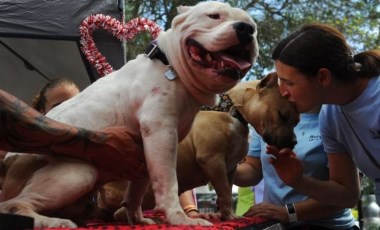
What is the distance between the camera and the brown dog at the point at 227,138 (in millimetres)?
2496

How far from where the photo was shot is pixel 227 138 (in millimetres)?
2561

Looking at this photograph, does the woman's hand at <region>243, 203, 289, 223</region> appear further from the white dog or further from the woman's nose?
the white dog

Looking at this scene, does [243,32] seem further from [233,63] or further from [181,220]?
[181,220]

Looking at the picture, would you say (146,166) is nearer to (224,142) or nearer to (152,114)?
(152,114)

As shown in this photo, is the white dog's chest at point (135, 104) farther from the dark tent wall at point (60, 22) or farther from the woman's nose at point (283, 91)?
the dark tent wall at point (60, 22)

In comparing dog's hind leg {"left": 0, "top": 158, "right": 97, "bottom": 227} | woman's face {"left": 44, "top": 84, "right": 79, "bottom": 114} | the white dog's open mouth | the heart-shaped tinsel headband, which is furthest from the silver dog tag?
the heart-shaped tinsel headband

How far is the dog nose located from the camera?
189cm

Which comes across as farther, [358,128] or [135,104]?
[358,128]

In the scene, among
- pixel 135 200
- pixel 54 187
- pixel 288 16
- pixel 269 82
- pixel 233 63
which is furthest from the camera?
pixel 288 16

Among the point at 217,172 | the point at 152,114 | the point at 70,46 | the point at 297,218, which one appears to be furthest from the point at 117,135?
the point at 70,46

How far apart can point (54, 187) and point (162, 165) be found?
354 mm

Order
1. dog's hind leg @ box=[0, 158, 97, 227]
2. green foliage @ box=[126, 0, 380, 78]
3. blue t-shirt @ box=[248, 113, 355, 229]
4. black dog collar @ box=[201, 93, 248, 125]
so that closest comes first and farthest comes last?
dog's hind leg @ box=[0, 158, 97, 227] < black dog collar @ box=[201, 93, 248, 125] < blue t-shirt @ box=[248, 113, 355, 229] < green foliage @ box=[126, 0, 380, 78]

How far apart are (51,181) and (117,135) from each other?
0.25 metres

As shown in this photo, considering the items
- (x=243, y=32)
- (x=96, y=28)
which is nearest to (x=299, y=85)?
(x=243, y=32)
